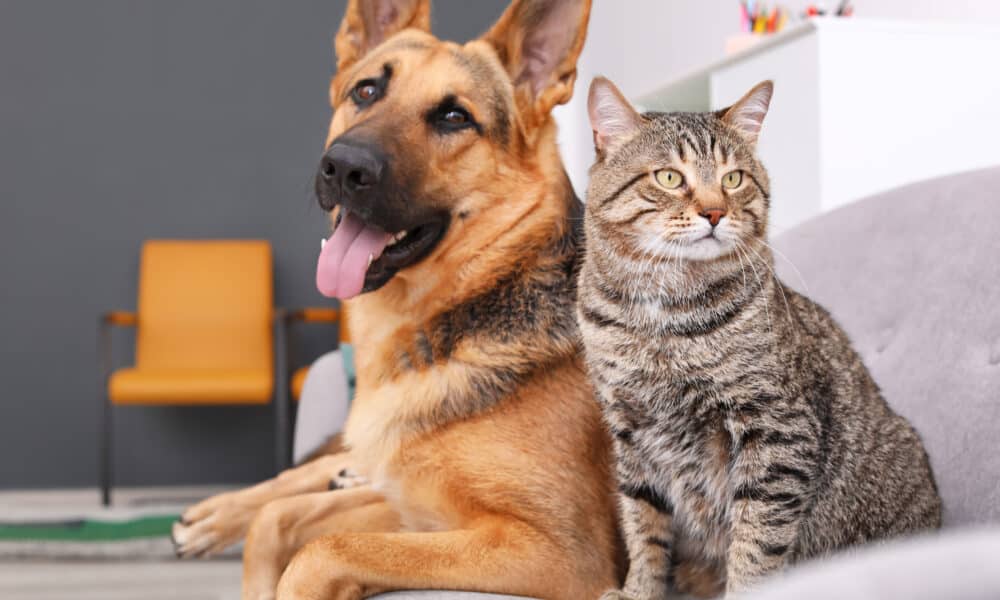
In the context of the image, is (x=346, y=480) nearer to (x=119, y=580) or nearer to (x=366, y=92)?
(x=366, y=92)

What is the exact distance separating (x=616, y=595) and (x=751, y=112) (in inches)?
26.4

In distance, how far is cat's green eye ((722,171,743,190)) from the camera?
46.4 inches

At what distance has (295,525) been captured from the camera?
1568mm

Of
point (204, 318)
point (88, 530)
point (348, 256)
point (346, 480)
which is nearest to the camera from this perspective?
point (348, 256)

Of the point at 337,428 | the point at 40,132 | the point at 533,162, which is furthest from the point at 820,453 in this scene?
the point at 40,132

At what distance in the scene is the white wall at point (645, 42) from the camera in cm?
435

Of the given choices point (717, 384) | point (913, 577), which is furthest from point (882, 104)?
point (913, 577)

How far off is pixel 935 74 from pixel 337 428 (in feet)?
6.28

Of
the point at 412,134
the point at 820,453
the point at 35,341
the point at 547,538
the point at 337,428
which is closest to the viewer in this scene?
the point at 820,453

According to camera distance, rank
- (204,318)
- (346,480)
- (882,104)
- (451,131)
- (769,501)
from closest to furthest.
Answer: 1. (769,501)
2. (451,131)
3. (346,480)
4. (882,104)
5. (204,318)

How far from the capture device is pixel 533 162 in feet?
5.17

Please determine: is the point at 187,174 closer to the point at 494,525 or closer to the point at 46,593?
the point at 46,593

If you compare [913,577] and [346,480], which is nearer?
[913,577]

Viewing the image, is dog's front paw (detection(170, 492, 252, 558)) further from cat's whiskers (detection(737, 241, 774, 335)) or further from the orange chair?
the orange chair
